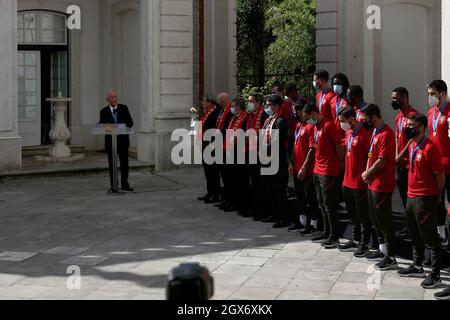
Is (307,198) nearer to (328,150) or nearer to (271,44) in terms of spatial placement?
(328,150)

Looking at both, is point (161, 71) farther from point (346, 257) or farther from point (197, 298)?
point (197, 298)

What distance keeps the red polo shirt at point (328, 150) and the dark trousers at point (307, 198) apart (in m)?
0.70

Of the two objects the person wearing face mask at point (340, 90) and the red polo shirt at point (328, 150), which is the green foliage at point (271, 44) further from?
the red polo shirt at point (328, 150)

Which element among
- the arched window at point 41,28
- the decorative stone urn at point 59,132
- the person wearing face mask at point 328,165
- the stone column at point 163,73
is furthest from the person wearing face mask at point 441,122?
the arched window at point 41,28

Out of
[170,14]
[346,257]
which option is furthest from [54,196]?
[346,257]

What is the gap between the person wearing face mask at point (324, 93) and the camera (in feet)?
38.6

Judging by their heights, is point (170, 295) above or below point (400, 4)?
below

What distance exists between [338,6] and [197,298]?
534 inches

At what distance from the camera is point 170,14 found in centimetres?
1750

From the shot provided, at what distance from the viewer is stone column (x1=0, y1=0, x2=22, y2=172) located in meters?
16.1

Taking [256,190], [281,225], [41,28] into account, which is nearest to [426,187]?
[281,225]

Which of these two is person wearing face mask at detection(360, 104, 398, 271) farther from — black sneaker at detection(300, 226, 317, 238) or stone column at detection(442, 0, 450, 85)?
stone column at detection(442, 0, 450, 85)

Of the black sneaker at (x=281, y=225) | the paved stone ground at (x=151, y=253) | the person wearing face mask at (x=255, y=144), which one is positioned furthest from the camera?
the person wearing face mask at (x=255, y=144)

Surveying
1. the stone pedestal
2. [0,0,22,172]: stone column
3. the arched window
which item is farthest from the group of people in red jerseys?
the arched window
